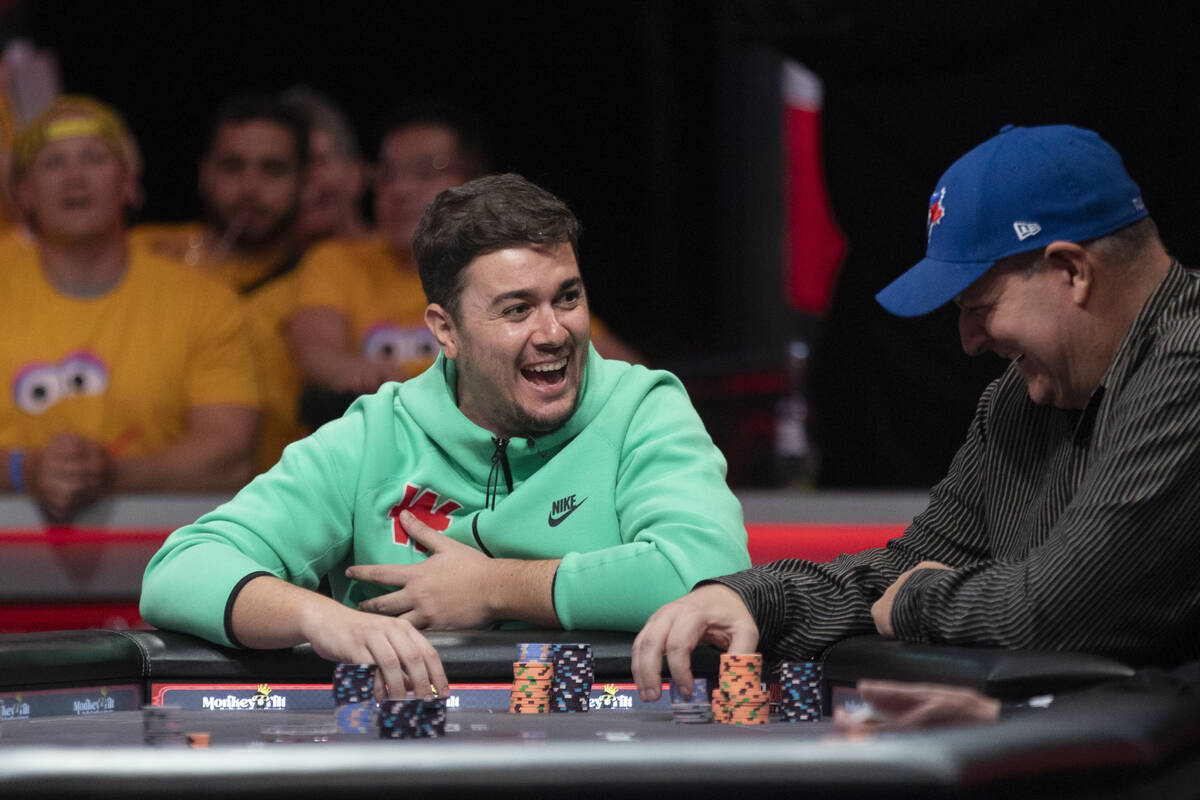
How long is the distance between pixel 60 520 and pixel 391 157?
1861 millimetres

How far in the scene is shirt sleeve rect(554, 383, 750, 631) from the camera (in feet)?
7.88

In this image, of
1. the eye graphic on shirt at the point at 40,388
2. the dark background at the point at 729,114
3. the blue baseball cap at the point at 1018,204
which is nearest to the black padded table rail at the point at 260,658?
the blue baseball cap at the point at 1018,204

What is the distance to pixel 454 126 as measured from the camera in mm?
5734

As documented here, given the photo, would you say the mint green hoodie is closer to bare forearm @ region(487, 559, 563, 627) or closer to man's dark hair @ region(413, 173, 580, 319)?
bare forearm @ region(487, 559, 563, 627)

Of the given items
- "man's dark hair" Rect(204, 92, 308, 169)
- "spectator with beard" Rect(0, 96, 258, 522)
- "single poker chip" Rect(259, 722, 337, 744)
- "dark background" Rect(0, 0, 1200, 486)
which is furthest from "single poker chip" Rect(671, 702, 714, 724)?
"man's dark hair" Rect(204, 92, 308, 169)

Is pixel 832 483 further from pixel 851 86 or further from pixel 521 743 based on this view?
pixel 521 743

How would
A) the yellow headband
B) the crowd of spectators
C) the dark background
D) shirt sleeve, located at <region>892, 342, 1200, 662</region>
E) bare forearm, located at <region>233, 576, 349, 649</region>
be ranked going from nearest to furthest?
shirt sleeve, located at <region>892, 342, 1200, 662</region>
bare forearm, located at <region>233, 576, 349, 649</region>
the dark background
the crowd of spectators
the yellow headband

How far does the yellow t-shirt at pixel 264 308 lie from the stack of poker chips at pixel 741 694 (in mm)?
3588

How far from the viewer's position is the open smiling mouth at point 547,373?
2.69 meters

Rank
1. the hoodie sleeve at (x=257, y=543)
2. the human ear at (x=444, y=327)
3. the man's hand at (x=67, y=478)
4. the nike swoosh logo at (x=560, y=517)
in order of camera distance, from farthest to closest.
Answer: the man's hand at (x=67, y=478) → the human ear at (x=444, y=327) → the nike swoosh logo at (x=560, y=517) → the hoodie sleeve at (x=257, y=543)

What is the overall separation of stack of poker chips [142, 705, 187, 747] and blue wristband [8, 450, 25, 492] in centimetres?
322

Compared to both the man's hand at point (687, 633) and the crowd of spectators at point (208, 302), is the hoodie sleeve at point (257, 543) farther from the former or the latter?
the crowd of spectators at point (208, 302)

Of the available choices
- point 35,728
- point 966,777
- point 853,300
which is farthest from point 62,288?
point 966,777

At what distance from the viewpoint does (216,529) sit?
254cm
